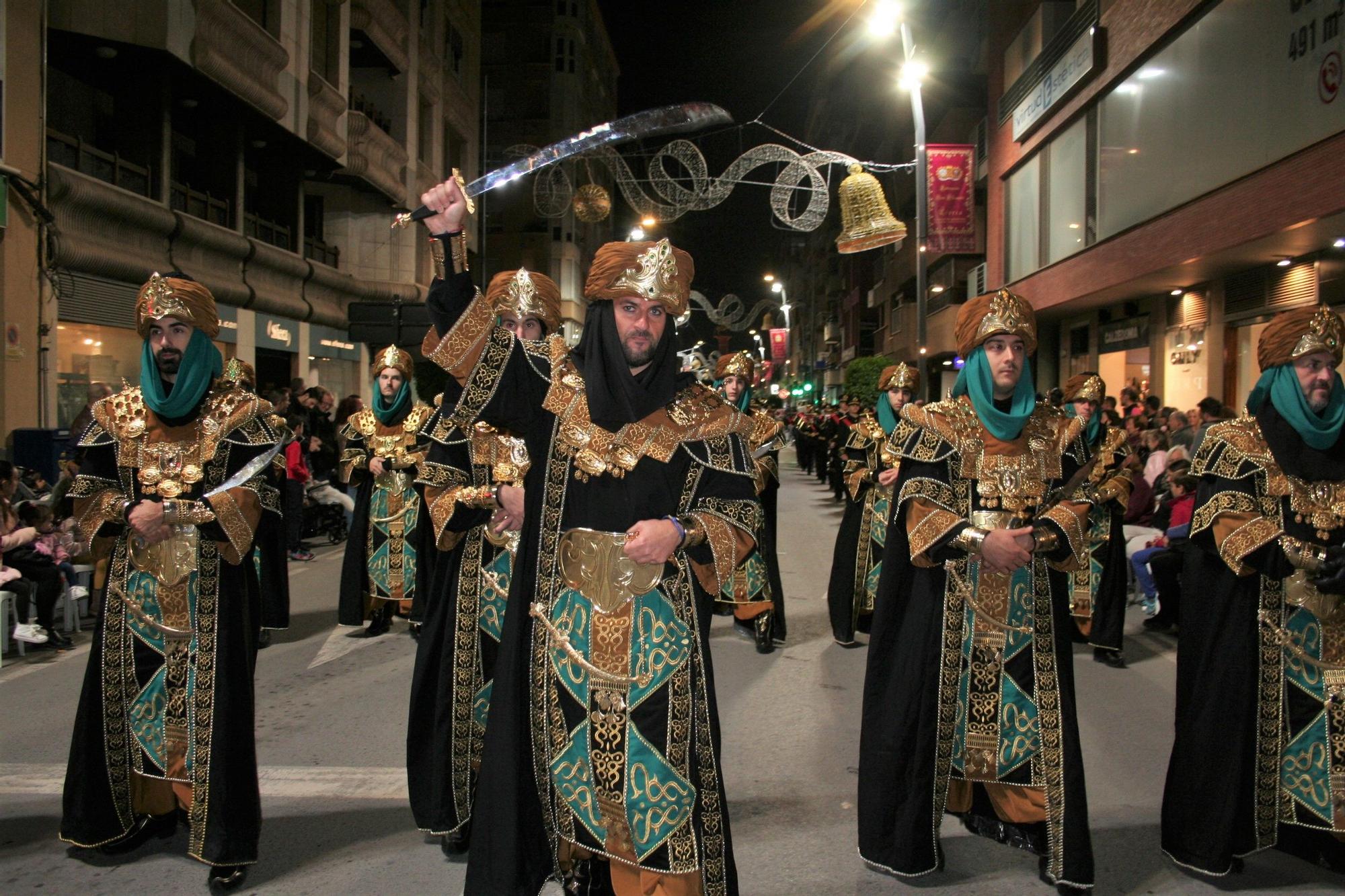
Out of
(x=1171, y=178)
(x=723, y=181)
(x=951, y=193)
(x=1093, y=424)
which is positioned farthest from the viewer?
(x=951, y=193)

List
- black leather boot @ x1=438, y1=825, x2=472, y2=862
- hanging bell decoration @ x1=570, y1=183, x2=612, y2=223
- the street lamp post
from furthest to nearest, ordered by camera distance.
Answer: hanging bell decoration @ x1=570, y1=183, x2=612, y2=223
the street lamp post
black leather boot @ x1=438, y1=825, x2=472, y2=862

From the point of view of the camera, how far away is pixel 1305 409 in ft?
13.9

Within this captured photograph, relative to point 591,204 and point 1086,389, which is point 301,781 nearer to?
point 1086,389

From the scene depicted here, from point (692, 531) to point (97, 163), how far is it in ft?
57.0

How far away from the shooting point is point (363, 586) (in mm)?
9047

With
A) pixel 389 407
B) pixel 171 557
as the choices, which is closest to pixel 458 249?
pixel 171 557

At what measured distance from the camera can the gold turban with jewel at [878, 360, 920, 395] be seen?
28.4 feet

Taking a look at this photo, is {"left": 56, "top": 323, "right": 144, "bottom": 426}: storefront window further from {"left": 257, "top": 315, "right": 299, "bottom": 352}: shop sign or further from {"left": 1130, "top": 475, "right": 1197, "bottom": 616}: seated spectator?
{"left": 1130, "top": 475, "right": 1197, "bottom": 616}: seated spectator

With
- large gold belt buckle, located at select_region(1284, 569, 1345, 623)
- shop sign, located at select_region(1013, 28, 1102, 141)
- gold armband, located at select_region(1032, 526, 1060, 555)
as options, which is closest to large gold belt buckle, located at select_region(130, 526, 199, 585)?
gold armband, located at select_region(1032, 526, 1060, 555)

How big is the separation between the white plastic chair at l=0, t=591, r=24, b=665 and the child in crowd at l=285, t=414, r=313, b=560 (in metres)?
3.31

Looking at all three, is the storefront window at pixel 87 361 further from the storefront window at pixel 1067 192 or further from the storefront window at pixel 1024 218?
the storefront window at pixel 1024 218

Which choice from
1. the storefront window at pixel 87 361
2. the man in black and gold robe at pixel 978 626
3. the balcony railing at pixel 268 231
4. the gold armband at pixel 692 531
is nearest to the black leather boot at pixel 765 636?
the man in black and gold robe at pixel 978 626

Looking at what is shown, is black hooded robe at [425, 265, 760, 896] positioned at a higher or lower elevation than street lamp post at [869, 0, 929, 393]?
lower

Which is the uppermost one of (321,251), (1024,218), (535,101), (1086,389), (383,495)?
(535,101)
